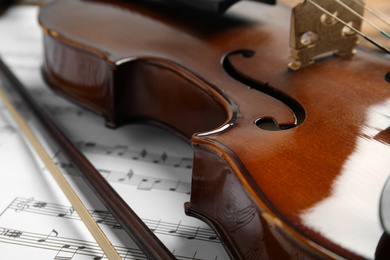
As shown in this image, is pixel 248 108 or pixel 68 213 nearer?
pixel 248 108

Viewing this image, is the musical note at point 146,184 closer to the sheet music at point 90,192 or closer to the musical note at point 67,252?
the sheet music at point 90,192

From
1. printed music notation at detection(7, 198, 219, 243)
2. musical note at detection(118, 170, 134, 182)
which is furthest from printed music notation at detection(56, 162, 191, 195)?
printed music notation at detection(7, 198, 219, 243)

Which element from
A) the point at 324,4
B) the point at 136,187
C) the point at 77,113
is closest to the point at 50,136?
the point at 77,113

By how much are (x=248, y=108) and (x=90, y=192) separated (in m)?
0.43

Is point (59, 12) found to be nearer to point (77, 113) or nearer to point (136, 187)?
point (77, 113)

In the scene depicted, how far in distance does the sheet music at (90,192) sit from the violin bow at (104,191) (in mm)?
49

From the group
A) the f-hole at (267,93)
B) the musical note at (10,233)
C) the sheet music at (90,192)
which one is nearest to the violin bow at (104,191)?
the sheet music at (90,192)

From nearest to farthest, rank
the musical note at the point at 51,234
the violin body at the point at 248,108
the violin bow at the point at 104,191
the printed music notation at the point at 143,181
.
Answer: the violin body at the point at 248,108 < the violin bow at the point at 104,191 < the musical note at the point at 51,234 < the printed music notation at the point at 143,181

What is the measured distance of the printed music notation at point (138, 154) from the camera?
3.81ft

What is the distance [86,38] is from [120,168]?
0.37m

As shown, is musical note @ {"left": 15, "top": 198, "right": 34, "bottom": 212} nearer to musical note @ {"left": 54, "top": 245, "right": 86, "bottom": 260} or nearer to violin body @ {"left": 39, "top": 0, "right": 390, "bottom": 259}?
musical note @ {"left": 54, "top": 245, "right": 86, "bottom": 260}

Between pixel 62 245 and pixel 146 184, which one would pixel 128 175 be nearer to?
pixel 146 184

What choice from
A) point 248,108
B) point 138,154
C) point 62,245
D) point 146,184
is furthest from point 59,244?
point 248,108

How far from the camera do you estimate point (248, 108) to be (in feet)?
2.88
